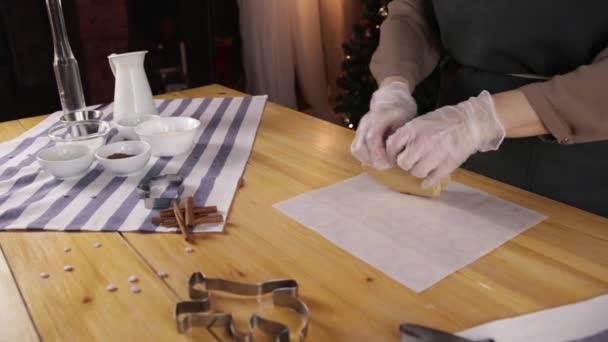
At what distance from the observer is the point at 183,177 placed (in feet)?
3.20

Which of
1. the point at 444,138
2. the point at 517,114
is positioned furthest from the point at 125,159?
the point at 517,114

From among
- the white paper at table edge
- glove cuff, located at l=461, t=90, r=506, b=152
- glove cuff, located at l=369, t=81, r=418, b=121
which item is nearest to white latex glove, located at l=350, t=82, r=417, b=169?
glove cuff, located at l=369, t=81, r=418, b=121

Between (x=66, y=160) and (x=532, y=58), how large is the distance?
3.04ft

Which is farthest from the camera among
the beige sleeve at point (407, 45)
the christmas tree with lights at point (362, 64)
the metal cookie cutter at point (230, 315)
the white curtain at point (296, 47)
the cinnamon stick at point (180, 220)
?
the white curtain at point (296, 47)

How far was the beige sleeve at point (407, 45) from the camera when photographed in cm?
113

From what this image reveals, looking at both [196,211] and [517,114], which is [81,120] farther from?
[517,114]

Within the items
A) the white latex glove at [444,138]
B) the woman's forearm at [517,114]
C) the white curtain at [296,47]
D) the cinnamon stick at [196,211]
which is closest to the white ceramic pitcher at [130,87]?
the cinnamon stick at [196,211]

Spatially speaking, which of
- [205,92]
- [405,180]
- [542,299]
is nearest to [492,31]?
[405,180]

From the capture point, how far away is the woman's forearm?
82cm

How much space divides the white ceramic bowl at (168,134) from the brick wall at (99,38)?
1924 mm

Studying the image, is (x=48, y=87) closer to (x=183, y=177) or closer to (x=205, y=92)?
(x=205, y=92)

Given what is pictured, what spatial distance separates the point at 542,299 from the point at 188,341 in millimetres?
413

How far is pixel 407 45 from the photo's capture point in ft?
3.80

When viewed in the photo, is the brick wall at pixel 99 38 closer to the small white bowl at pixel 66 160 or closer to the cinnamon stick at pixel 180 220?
the small white bowl at pixel 66 160
